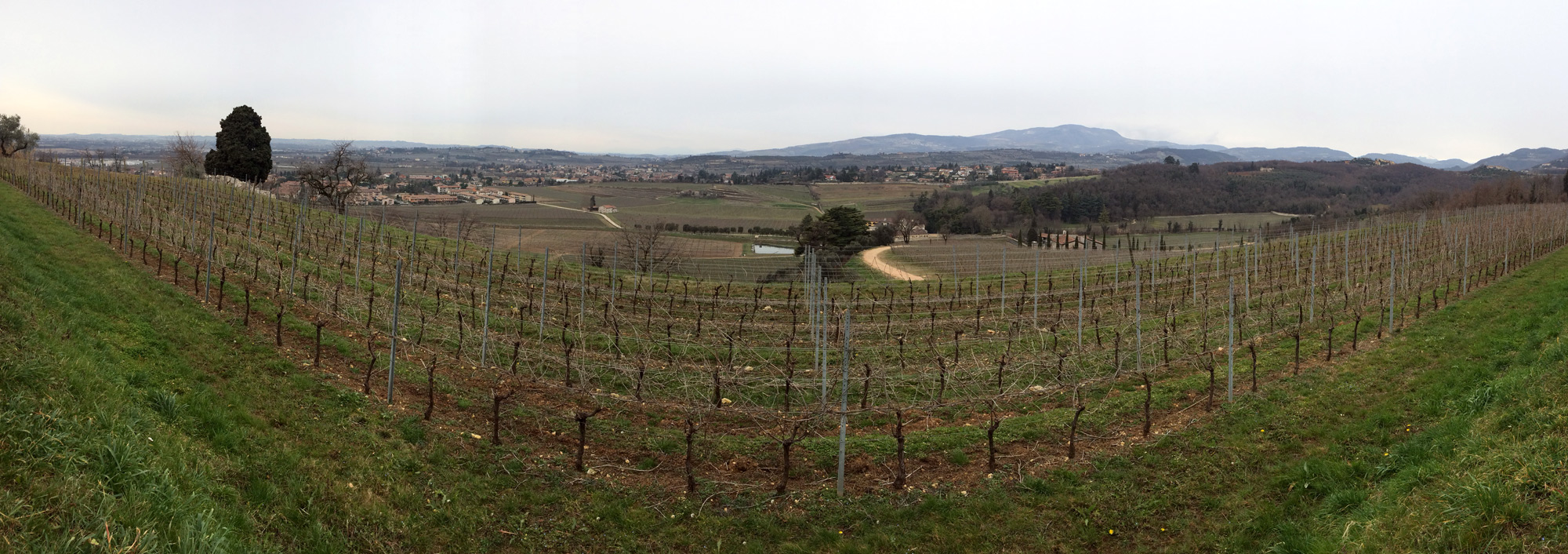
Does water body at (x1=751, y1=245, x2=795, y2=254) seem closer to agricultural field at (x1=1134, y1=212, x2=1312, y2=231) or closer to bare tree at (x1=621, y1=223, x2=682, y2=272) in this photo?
bare tree at (x1=621, y1=223, x2=682, y2=272)

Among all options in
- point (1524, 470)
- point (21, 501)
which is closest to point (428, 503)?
point (21, 501)

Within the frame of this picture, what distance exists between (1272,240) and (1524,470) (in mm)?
37031

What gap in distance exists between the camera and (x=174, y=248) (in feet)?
52.6

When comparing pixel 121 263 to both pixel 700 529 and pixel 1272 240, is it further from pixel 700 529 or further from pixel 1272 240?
pixel 1272 240

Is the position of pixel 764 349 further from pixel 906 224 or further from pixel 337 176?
pixel 906 224

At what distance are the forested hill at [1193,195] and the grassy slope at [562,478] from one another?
172 feet

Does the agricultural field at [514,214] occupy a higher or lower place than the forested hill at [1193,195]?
lower

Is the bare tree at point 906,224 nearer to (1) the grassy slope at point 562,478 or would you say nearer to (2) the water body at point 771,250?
(2) the water body at point 771,250

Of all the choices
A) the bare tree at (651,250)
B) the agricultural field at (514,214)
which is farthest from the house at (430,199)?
the bare tree at (651,250)

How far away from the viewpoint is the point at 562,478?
7445mm

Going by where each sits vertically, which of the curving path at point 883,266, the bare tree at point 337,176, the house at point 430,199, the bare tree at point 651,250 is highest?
the bare tree at point 337,176

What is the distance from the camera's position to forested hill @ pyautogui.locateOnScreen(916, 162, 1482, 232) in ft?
233

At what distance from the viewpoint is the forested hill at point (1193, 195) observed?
233ft

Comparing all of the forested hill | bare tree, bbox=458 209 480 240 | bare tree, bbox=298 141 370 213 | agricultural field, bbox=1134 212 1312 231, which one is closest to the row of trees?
the forested hill
